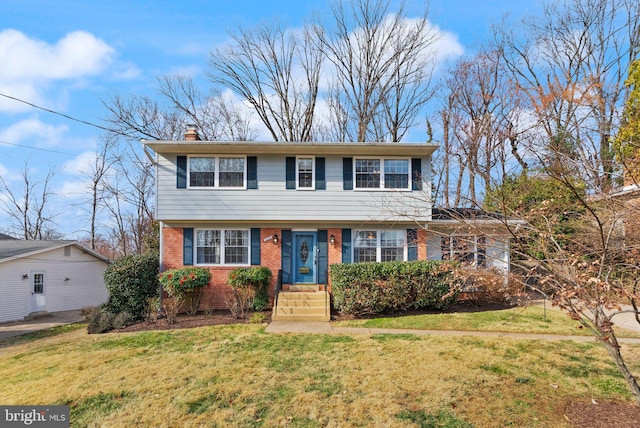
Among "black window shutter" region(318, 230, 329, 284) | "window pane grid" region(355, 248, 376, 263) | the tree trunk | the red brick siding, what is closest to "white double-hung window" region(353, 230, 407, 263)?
"window pane grid" region(355, 248, 376, 263)

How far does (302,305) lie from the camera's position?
11.2 m

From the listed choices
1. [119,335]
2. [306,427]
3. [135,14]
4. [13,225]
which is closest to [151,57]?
[135,14]

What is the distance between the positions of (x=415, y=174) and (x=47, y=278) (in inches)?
709

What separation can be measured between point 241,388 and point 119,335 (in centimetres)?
560

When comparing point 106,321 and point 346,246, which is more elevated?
point 346,246

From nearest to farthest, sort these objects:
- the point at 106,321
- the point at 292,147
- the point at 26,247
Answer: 1. the point at 106,321
2. the point at 292,147
3. the point at 26,247

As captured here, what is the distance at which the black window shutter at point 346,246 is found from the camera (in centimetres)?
1260

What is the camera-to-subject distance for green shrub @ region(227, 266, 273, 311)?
1154 cm

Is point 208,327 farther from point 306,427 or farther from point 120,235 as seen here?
point 120,235

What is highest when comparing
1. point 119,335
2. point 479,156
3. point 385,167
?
point 479,156

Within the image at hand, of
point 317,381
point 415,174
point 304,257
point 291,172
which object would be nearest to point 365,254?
point 304,257

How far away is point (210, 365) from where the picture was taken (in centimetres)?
631

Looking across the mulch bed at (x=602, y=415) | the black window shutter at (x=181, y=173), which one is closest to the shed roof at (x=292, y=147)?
the black window shutter at (x=181, y=173)

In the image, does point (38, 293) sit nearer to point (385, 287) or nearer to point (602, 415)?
point (385, 287)
